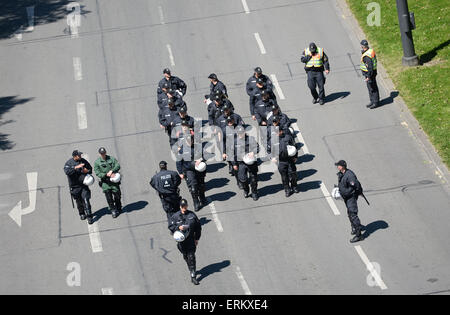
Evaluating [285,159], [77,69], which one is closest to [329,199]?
[285,159]

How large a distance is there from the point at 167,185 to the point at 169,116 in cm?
375

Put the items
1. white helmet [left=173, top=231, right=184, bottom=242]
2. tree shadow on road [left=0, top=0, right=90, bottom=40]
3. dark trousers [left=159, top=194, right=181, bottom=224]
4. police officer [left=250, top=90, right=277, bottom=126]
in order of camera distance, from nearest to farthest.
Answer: white helmet [left=173, top=231, right=184, bottom=242], dark trousers [left=159, top=194, right=181, bottom=224], police officer [left=250, top=90, right=277, bottom=126], tree shadow on road [left=0, top=0, right=90, bottom=40]

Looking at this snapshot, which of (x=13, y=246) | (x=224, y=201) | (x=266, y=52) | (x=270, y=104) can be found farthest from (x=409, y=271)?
(x=266, y=52)

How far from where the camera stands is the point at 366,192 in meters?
22.4

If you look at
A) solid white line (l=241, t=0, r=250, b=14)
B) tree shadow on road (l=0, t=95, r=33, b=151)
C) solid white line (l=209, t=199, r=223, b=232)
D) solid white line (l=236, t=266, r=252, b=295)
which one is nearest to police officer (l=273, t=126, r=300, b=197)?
solid white line (l=209, t=199, r=223, b=232)

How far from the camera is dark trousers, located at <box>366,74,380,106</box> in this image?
25797 mm

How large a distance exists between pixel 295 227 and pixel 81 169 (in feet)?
17.1

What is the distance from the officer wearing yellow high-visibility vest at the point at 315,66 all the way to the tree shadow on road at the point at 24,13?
36.0ft

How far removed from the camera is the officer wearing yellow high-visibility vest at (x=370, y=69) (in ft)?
83.8

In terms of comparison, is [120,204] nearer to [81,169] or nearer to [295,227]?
[81,169]

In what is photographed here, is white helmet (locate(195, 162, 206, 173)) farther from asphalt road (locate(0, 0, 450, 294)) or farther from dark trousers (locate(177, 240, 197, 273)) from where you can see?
dark trousers (locate(177, 240, 197, 273))

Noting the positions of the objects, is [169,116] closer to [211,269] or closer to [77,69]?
[211,269]

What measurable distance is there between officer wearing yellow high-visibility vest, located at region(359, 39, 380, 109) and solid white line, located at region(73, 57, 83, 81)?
934 centimetres

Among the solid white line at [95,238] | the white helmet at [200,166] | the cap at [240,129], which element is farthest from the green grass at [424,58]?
the solid white line at [95,238]
